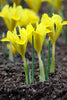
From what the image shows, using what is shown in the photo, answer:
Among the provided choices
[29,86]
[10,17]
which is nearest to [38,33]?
[29,86]

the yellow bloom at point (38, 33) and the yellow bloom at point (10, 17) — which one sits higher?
the yellow bloom at point (10, 17)

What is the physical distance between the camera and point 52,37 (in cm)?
159

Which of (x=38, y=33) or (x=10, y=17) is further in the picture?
(x=10, y=17)

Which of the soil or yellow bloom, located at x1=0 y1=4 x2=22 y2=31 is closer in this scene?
the soil

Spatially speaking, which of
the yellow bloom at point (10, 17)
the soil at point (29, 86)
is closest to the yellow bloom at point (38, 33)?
the soil at point (29, 86)

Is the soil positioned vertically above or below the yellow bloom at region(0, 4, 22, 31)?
below

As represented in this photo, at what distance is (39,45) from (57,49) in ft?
4.25

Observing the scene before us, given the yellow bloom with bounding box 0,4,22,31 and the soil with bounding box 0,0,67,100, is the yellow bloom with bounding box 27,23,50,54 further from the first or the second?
the yellow bloom with bounding box 0,4,22,31

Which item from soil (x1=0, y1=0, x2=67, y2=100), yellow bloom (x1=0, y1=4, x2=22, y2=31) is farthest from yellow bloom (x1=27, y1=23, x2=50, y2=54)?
yellow bloom (x1=0, y1=4, x2=22, y2=31)

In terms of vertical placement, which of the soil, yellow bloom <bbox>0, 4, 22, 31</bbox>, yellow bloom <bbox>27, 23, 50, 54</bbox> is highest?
yellow bloom <bbox>0, 4, 22, 31</bbox>

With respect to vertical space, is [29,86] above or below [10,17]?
below

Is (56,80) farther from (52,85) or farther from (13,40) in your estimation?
(13,40)

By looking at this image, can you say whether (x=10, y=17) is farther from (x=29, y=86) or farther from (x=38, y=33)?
(x=29, y=86)

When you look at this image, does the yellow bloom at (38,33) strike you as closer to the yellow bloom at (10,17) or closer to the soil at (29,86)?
the soil at (29,86)
